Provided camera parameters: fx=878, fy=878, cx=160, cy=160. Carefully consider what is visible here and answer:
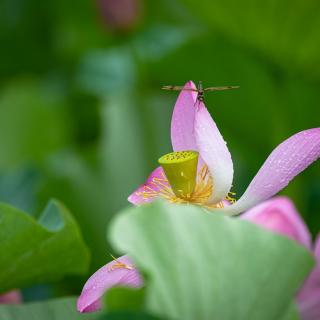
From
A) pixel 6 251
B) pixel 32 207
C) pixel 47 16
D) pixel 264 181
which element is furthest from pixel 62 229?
pixel 47 16

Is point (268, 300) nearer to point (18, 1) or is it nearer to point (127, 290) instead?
point (127, 290)

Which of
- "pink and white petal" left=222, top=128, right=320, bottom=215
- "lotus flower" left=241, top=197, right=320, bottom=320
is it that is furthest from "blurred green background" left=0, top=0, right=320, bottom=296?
"lotus flower" left=241, top=197, right=320, bottom=320

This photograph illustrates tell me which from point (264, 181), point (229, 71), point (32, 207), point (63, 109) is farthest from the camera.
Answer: point (63, 109)

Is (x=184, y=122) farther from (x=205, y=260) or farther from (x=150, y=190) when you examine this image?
(x=205, y=260)

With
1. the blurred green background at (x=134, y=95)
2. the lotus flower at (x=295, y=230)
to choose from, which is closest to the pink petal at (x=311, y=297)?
the lotus flower at (x=295, y=230)

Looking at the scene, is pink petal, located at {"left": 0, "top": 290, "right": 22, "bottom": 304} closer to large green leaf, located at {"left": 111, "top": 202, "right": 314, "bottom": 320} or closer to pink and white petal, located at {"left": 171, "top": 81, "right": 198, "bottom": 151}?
pink and white petal, located at {"left": 171, "top": 81, "right": 198, "bottom": 151}

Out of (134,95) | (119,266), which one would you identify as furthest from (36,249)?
(134,95)
